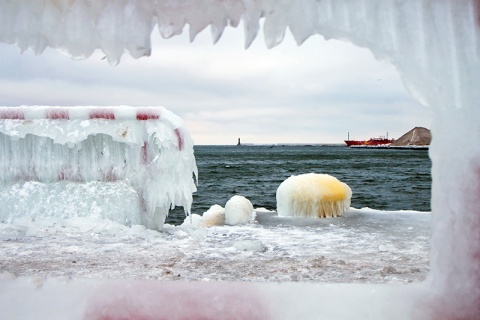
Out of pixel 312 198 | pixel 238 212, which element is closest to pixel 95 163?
pixel 238 212

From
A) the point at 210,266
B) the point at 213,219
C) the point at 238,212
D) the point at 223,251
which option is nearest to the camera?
the point at 210,266

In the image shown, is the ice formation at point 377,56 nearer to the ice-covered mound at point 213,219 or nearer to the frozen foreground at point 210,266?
the frozen foreground at point 210,266

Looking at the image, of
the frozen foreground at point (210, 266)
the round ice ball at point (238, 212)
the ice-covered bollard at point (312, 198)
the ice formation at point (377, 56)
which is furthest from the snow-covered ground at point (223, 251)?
the ice formation at point (377, 56)

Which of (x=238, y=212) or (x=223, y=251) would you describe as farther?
(x=238, y=212)

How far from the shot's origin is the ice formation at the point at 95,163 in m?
6.62

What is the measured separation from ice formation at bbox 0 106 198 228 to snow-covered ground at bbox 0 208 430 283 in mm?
251

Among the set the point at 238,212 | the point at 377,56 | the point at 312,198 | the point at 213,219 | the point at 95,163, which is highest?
the point at 377,56

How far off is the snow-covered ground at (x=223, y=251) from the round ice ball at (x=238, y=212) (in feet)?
0.82

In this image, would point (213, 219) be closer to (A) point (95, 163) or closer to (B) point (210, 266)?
(A) point (95, 163)

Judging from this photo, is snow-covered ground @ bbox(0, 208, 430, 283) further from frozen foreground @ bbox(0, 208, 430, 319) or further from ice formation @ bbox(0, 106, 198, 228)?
ice formation @ bbox(0, 106, 198, 228)

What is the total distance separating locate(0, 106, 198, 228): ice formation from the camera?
6.62 metres

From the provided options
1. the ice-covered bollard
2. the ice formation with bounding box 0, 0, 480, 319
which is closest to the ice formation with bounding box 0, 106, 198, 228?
the ice-covered bollard

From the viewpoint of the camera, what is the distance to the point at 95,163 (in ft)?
22.7

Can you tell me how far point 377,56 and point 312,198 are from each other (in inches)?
277
